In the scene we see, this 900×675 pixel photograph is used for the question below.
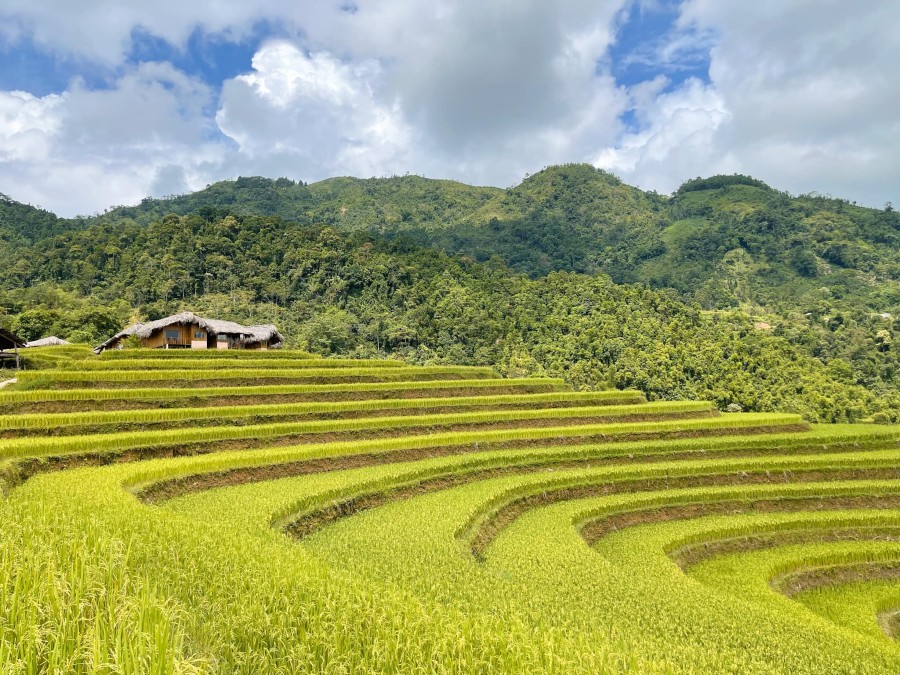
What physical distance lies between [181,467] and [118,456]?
2879 mm

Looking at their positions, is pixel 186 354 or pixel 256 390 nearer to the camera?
pixel 256 390

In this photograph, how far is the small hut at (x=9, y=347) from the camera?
Result: 92.9ft

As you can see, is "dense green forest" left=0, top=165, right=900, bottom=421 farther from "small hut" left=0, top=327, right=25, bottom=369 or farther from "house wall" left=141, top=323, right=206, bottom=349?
"small hut" left=0, top=327, right=25, bottom=369

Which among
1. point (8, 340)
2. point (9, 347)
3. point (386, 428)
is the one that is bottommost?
point (386, 428)

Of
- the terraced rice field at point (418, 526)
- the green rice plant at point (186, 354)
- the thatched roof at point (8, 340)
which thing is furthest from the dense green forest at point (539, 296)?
the green rice plant at point (186, 354)

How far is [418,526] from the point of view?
1369 centimetres

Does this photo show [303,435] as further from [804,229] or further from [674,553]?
[804,229]

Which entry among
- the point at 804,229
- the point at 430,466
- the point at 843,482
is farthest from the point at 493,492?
the point at 804,229

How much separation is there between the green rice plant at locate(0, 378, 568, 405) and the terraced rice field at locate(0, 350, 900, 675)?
0.39 feet

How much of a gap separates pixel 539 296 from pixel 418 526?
60376mm

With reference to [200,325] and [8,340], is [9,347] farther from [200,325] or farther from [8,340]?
[200,325]

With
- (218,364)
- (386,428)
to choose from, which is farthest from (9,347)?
(386,428)

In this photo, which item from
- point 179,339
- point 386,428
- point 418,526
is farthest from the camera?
point 179,339

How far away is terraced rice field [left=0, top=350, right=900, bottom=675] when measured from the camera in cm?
505
